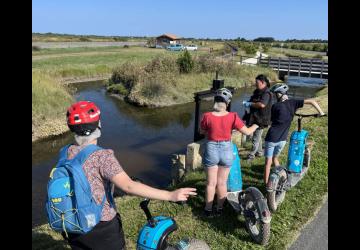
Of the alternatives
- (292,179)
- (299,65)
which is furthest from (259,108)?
(299,65)

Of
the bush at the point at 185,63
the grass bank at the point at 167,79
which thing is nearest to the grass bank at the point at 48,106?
the grass bank at the point at 167,79

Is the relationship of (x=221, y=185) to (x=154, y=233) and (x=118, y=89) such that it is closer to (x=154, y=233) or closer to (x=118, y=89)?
(x=154, y=233)

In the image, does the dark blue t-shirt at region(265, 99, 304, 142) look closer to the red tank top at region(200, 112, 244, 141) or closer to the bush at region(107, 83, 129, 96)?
the red tank top at region(200, 112, 244, 141)

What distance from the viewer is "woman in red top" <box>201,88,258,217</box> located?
15.0ft

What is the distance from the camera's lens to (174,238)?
193 inches

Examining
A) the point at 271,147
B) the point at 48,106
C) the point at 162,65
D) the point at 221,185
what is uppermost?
the point at 162,65

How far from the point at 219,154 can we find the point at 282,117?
57.5 inches

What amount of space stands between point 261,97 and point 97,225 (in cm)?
452

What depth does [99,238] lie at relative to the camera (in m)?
2.86

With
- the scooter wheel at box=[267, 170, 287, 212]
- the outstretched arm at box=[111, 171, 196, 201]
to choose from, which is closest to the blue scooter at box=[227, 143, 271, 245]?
the scooter wheel at box=[267, 170, 287, 212]
